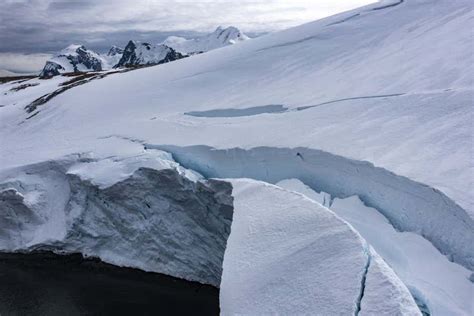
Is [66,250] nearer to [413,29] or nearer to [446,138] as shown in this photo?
[446,138]

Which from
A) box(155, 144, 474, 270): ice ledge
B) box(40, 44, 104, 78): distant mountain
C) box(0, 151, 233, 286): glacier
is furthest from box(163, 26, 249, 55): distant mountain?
box(155, 144, 474, 270): ice ledge

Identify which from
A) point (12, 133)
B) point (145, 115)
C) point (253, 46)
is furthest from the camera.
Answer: point (12, 133)

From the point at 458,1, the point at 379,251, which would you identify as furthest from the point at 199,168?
the point at 458,1

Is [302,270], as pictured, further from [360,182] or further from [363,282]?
[360,182]

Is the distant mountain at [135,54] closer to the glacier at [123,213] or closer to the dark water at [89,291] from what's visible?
the glacier at [123,213]

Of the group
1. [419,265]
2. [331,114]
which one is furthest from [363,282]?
[331,114]

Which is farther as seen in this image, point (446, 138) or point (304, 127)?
point (304, 127)

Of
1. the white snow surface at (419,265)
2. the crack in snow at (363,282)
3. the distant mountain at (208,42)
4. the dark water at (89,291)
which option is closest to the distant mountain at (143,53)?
the distant mountain at (208,42)

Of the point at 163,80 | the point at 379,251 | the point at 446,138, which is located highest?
the point at 163,80
